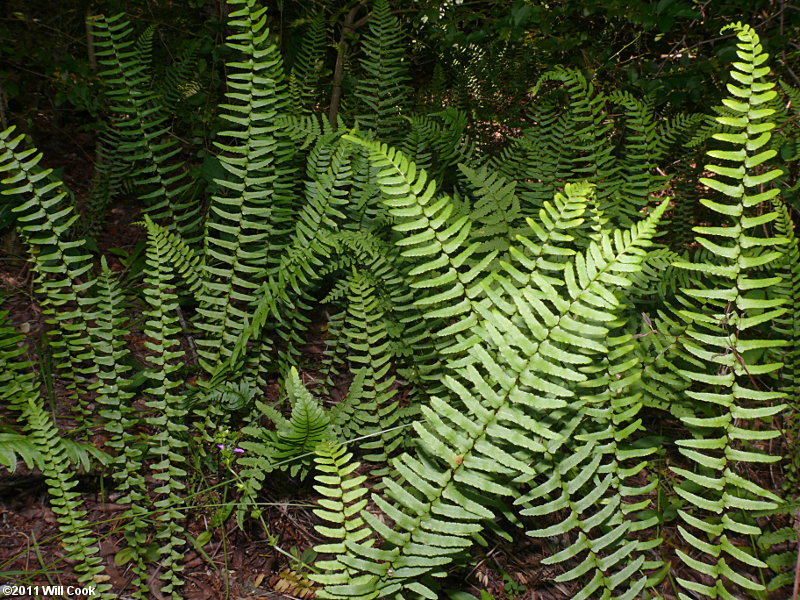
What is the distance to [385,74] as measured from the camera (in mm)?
3078

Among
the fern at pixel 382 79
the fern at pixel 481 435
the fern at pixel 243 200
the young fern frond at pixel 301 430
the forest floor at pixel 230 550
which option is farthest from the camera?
the fern at pixel 382 79

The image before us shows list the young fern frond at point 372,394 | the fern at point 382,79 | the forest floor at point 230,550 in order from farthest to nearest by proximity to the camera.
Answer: the fern at point 382,79, the young fern frond at point 372,394, the forest floor at point 230,550

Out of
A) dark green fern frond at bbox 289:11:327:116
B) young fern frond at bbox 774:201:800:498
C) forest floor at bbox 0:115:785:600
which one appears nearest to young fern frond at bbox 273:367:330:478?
forest floor at bbox 0:115:785:600

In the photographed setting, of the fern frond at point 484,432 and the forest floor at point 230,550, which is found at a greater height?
the fern frond at point 484,432

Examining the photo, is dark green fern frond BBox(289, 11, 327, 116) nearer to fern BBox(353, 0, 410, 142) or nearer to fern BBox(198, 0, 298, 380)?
fern BBox(353, 0, 410, 142)

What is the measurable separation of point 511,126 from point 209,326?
7.61 feet

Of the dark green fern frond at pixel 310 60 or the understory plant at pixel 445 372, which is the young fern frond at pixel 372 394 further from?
the dark green fern frond at pixel 310 60

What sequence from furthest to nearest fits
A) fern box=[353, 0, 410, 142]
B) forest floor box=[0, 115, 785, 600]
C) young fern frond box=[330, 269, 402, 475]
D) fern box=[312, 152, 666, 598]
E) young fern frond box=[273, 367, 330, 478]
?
1. fern box=[353, 0, 410, 142]
2. young fern frond box=[330, 269, 402, 475]
3. forest floor box=[0, 115, 785, 600]
4. young fern frond box=[273, 367, 330, 478]
5. fern box=[312, 152, 666, 598]

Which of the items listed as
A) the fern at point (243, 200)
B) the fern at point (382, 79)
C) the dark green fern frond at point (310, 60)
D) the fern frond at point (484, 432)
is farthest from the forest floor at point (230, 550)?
the dark green fern frond at point (310, 60)

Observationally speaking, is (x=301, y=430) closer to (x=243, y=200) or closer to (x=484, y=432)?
(x=484, y=432)

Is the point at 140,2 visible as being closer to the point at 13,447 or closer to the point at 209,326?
the point at 209,326

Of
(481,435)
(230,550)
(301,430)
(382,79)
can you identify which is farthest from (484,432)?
(382,79)

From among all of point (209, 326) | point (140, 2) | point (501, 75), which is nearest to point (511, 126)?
point (501, 75)

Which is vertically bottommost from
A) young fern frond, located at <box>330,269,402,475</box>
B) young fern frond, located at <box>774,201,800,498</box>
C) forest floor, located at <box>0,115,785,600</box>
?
forest floor, located at <box>0,115,785,600</box>
